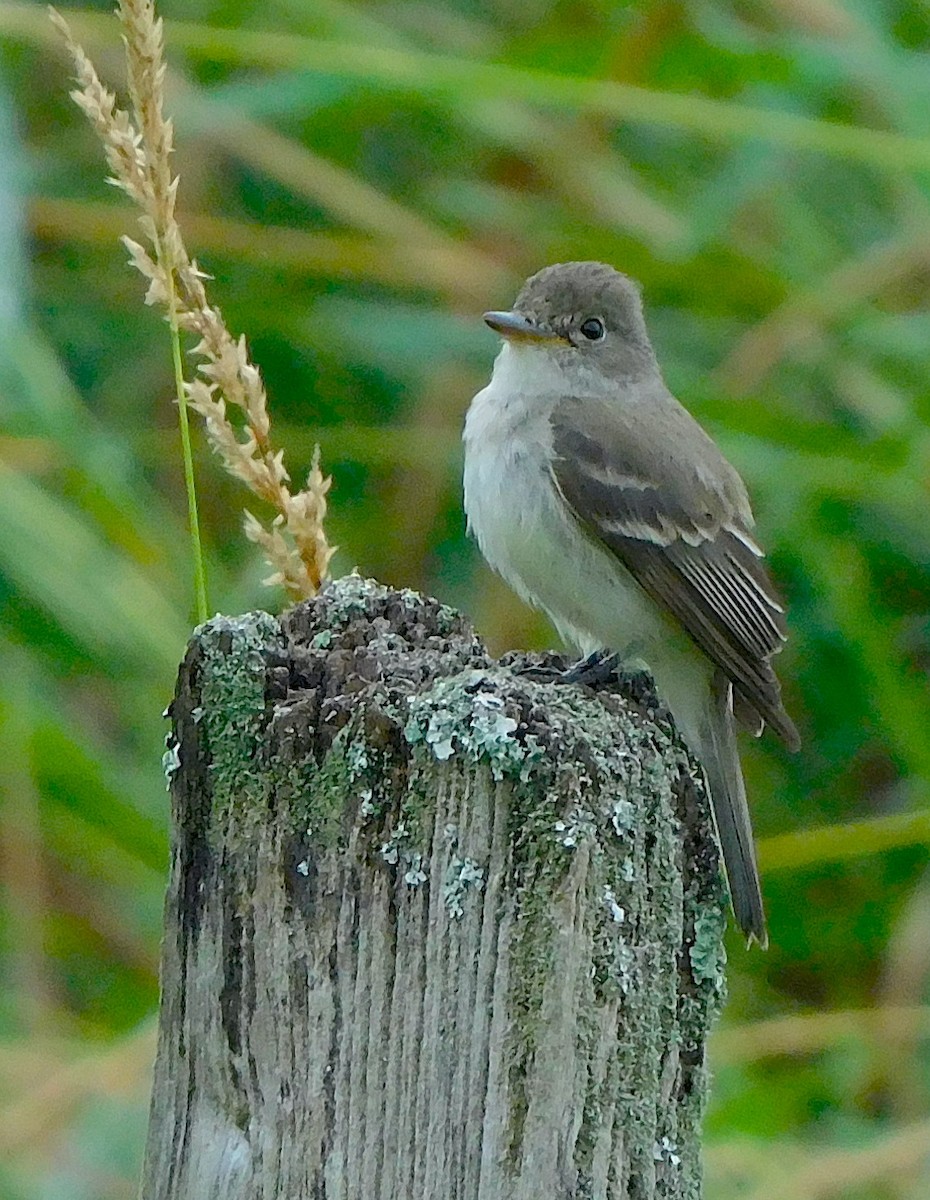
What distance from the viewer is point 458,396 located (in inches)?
182

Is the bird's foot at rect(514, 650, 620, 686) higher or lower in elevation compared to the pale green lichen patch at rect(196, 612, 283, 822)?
higher

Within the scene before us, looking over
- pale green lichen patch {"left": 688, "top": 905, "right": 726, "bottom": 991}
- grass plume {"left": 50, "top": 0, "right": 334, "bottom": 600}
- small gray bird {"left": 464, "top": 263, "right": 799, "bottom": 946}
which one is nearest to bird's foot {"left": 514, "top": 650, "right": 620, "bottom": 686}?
small gray bird {"left": 464, "top": 263, "right": 799, "bottom": 946}

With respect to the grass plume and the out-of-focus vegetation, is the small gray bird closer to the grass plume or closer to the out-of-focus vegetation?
the out-of-focus vegetation

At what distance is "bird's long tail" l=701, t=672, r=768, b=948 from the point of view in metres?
2.78

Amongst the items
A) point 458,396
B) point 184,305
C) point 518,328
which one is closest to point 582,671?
point 184,305

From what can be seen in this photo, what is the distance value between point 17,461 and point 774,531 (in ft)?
5.32

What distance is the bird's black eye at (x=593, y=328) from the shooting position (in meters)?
3.57

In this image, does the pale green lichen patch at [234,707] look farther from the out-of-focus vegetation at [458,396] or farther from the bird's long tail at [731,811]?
the out-of-focus vegetation at [458,396]

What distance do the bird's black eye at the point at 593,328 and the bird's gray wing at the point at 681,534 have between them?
8.8 inches

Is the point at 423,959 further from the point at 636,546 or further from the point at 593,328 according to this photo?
the point at 593,328

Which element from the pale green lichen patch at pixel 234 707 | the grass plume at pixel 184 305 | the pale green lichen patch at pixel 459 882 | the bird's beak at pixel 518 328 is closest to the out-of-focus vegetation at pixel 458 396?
the bird's beak at pixel 518 328

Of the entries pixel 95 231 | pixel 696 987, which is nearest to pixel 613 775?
pixel 696 987

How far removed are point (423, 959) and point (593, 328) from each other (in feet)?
7.45

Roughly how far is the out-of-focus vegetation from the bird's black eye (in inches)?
13.4
